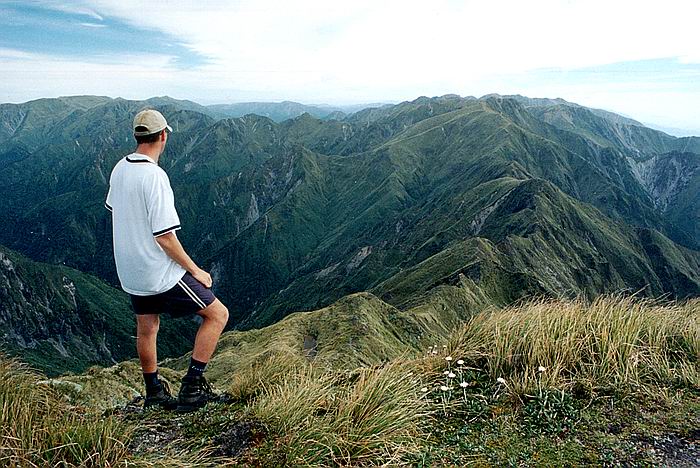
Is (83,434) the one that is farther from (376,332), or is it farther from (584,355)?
(376,332)

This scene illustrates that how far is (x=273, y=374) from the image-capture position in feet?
22.7

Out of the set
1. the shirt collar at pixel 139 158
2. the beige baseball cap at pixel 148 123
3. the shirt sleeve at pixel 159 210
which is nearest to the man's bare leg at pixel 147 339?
the shirt sleeve at pixel 159 210

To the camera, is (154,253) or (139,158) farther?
(139,158)

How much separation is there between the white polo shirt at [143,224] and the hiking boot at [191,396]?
1.43 metres

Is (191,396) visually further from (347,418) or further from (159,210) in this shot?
(159,210)

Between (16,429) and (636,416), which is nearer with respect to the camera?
(16,429)

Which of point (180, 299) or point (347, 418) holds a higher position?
point (180, 299)

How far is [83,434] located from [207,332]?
217cm

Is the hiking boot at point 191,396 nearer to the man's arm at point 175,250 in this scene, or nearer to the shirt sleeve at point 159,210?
the man's arm at point 175,250

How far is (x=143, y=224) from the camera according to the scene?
574 centimetres

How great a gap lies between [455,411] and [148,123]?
5510 millimetres

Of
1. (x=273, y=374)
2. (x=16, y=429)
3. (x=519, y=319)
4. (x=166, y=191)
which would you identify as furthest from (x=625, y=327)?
(x=16, y=429)

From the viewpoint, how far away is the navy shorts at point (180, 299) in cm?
595

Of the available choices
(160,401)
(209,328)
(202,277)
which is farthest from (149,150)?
(160,401)
